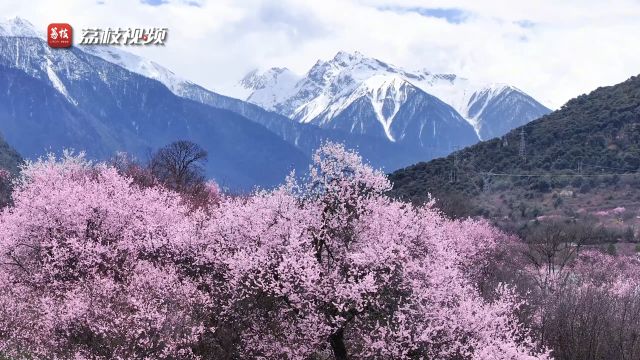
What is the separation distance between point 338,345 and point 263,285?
14.1 feet

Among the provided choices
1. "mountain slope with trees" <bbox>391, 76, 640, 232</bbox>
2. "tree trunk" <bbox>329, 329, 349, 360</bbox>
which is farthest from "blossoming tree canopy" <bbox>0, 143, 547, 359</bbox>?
"mountain slope with trees" <bbox>391, 76, 640, 232</bbox>

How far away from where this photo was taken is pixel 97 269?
99.1 ft

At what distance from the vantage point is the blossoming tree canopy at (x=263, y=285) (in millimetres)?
25125

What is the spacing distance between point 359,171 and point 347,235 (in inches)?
140

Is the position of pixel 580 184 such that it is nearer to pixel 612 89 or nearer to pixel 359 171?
pixel 612 89

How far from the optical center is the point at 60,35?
301ft

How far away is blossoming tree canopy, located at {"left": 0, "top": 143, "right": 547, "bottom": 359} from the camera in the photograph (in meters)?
25.1

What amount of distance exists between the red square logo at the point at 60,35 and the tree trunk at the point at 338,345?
232ft

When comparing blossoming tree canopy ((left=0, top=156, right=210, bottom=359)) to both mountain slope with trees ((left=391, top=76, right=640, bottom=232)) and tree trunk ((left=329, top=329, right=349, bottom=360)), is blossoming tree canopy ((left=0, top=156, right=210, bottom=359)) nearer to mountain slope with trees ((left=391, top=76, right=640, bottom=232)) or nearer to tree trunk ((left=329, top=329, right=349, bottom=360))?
tree trunk ((left=329, top=329, right=349, bottom=360))

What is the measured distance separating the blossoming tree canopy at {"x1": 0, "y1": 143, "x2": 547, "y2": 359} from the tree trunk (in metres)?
0.05

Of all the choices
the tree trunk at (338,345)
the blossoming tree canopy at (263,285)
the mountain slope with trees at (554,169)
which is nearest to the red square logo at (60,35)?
the mountain slope with trees at (554,169)

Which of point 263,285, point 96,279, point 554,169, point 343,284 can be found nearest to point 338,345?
point 343,284

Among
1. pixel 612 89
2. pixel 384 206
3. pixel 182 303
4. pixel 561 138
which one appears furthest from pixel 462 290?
pixel 612 89

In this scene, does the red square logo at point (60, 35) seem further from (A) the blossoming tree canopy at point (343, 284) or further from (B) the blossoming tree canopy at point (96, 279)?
(A) the blossoming tree canopy at point (343, 284)
